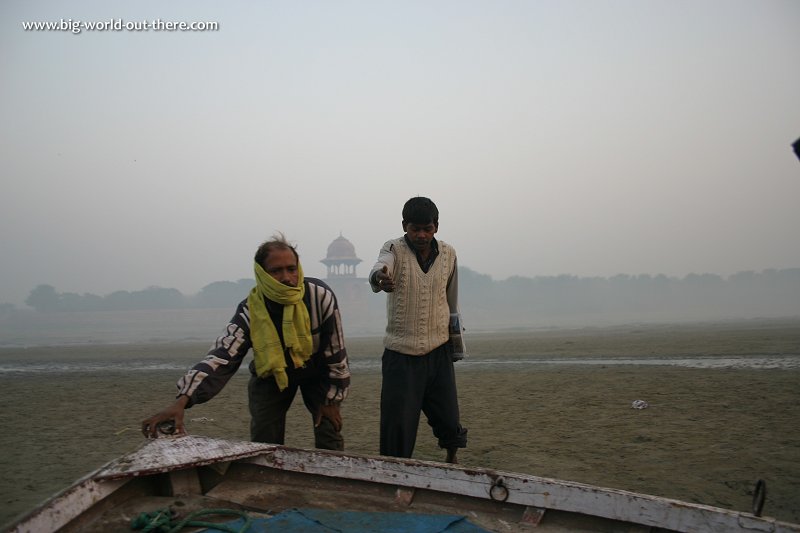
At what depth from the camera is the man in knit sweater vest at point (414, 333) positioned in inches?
155

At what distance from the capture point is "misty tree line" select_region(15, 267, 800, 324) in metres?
79.7

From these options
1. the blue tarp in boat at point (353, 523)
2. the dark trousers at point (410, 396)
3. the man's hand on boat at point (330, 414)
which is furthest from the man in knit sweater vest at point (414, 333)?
the blue tarp in boat at point (353, 523)

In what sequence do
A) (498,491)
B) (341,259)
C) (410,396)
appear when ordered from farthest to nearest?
1. (341,259)
2. (410,396)
3. (498,491)

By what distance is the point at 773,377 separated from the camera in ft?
32.7

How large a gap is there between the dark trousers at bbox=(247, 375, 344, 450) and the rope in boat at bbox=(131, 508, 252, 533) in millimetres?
954

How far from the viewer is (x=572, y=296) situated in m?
92.1

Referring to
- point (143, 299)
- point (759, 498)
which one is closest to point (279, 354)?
point (759, 498)

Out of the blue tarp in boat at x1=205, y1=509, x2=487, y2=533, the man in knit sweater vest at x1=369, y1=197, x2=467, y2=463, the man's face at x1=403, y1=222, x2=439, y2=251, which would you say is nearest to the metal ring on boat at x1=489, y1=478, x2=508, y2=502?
the blue tarp in boat at x1=205, y1=509, x2=487, y2=533

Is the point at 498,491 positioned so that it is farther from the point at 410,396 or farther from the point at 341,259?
the point at 341,259

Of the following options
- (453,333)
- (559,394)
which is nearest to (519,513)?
(453,333)

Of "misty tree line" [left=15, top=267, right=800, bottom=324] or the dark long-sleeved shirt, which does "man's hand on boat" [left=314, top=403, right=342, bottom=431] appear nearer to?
the dark long-sleeved shirt

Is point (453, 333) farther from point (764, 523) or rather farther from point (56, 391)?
point (56, 391)

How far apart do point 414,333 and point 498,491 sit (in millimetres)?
1147

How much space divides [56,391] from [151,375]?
3044mm
